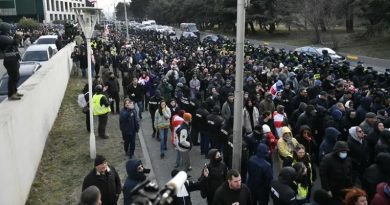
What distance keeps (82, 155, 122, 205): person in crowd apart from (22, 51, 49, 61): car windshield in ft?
59.7

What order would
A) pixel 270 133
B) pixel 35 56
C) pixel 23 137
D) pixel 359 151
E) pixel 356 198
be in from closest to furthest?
pixel 356 198, pixel 359 151, pixel 23 137, pixel 270 133, pixel 35 56

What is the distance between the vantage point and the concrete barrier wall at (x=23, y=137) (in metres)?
7.67

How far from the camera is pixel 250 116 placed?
482 inches

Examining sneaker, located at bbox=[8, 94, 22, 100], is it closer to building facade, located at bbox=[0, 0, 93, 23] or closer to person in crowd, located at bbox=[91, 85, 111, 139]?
person in crowd, located at bbox=[91, 85, 111, 139]

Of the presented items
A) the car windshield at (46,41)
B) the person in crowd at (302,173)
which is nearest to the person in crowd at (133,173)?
the person in crowd at (302,173)

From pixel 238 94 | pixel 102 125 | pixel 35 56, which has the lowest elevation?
pixel 102 125

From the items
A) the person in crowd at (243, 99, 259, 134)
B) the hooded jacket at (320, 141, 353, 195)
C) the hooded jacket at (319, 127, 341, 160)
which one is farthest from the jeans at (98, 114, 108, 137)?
the hooded jacket at (320, 141, 353, 195)

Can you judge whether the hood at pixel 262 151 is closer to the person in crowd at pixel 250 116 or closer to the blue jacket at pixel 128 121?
the person in crowd at pixel 250 116

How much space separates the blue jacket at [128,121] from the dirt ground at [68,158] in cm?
88

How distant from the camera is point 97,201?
5.21m

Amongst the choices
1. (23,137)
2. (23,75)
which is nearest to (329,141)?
(23,137)

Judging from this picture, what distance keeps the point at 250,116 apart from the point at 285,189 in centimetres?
601

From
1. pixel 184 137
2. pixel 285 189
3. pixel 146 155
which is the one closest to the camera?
pixel 285 189

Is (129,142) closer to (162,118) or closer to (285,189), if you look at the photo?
(162,118)
